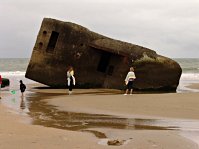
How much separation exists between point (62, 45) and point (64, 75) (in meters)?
1.38

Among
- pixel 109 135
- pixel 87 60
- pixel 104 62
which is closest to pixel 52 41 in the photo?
pixel 87 60

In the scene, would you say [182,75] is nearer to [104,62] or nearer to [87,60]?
[104,62]

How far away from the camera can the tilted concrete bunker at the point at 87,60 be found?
54.4 ft

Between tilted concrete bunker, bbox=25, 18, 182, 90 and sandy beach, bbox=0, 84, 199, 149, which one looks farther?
tilted concrete bunker, bbox=25, 18, 182, 90

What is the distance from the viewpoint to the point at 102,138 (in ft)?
19.3

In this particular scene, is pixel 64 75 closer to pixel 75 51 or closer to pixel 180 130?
pixel 75 51

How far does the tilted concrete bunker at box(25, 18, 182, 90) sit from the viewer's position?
1658 cm

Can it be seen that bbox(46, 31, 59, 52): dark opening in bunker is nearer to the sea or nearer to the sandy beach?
the sea

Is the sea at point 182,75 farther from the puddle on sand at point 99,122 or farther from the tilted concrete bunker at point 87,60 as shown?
the puddle on sand at point 99,122

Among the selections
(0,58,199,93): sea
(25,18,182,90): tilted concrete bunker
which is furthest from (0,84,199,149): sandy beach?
(0,58,199,93): sea

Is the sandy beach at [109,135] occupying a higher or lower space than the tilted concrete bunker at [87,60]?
lower

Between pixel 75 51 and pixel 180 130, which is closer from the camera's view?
pixel 180 130

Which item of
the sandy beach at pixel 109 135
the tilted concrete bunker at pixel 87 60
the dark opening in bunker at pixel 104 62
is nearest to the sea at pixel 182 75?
the tilted concrete bunker at pixel 87 60

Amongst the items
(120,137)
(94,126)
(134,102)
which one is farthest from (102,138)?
(134,102)
